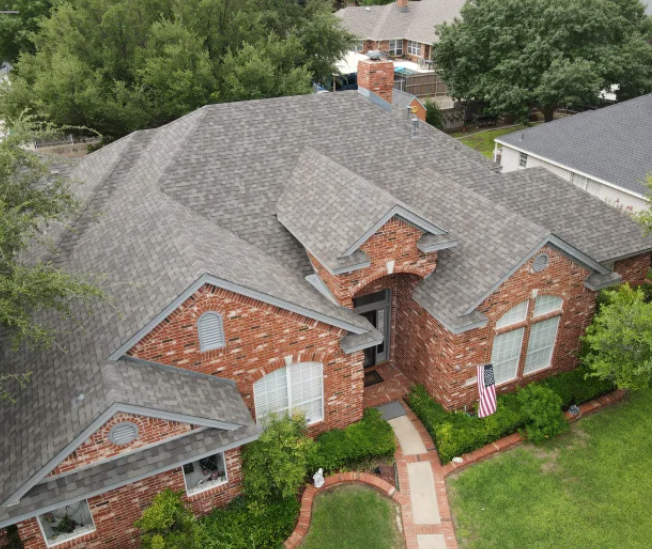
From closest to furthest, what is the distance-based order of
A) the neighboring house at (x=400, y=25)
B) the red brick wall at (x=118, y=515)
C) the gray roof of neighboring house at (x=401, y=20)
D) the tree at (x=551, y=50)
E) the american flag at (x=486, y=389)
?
the red brick wall at (x=118, y=515), the american flag at (x=486, y=389), the tree at (x=551, y=50), the gray roof of neighboring house at (x=401, y=20), the neighboring house at (x=400, y=25)

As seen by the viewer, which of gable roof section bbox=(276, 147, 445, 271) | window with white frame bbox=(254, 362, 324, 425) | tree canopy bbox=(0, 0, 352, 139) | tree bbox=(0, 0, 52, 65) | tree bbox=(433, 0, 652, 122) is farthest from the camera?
tree bbox=(0, 0, 52, 65)

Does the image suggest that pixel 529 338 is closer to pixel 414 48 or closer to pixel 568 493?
pixel 568 493

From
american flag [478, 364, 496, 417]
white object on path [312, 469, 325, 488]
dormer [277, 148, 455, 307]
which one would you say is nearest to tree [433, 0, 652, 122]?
dormer [277, 148, 455, 307]

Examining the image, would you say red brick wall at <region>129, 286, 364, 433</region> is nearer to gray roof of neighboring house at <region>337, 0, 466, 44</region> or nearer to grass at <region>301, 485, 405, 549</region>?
grass at <region>301, 485, 405, 549</region>

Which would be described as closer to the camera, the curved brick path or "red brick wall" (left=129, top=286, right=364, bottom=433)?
"red brick wall" (left=129, top=286, right=364, bottom=433)

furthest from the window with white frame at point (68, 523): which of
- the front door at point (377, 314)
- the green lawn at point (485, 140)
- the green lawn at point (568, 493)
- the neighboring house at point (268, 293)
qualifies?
the green lawn at point (485, 140)

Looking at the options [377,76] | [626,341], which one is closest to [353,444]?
[626,341]

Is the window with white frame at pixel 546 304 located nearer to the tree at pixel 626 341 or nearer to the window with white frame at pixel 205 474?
the tree at pixel 626 341
